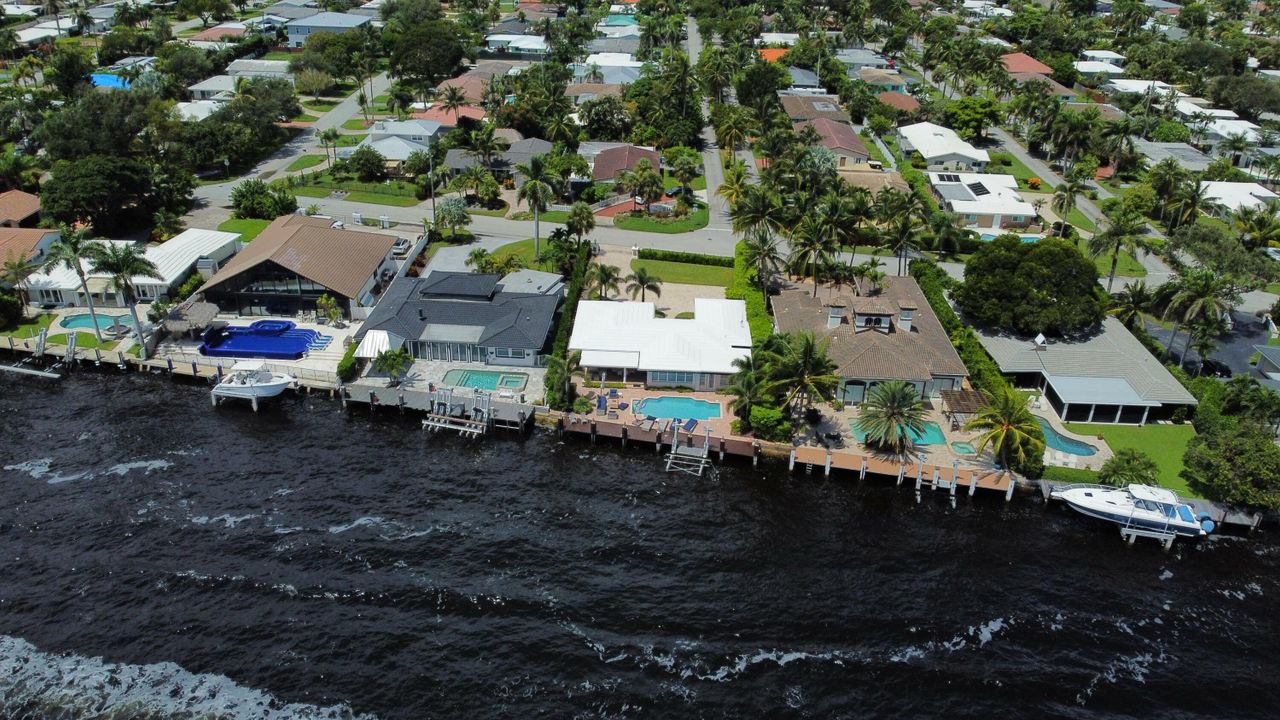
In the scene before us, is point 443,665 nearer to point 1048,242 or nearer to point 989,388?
point 989,388

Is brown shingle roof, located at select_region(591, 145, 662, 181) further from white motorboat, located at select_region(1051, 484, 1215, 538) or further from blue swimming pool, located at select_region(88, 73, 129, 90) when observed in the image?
blue swimming pool, located at select_region(88, 73, 129, 90)

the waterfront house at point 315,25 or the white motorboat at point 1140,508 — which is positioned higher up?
the waterfront house at point 315,25

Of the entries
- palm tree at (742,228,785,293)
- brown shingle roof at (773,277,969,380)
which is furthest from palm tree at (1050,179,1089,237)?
palm tree at (742,228,785,293)

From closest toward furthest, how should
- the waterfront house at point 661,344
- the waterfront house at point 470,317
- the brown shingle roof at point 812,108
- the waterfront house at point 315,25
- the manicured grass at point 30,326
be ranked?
1. the waterfront house at point 661,344
2. the waterfront house at point 470,317
3. the manicured grass at point 30,326
4. the brown shingle roof at point 812,108
5. the waterfront house at point 315,25

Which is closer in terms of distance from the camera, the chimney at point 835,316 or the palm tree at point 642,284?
the chimney at point 835,316

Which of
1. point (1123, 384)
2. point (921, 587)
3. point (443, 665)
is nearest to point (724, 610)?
point (921, 587)

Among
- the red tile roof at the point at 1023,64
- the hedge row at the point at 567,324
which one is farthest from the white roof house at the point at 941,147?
the hedge row at the point at 567,324

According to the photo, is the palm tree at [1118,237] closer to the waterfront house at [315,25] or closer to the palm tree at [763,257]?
the palm tree at [763,257]

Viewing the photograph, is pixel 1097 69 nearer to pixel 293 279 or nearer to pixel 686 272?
pixel 686 272
